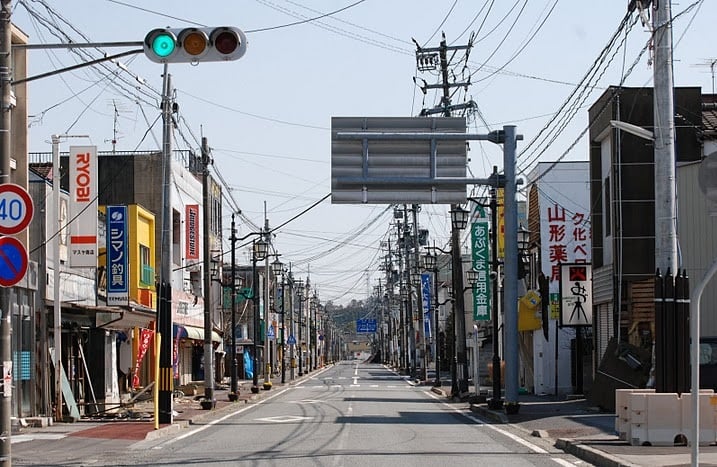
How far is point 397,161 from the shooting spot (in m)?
26.0

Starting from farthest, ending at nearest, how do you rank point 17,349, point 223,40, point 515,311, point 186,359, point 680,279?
point 186,359 < point 515,311 < point 17,349 < point 680,279 < point 223,40

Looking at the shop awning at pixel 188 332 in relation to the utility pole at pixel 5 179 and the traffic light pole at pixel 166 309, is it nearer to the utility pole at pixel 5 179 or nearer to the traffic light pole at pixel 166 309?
the traffic light pole at pixel 166 309

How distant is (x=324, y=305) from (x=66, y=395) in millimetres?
156104

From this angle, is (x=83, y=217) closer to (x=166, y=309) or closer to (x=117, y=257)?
(x=117, y=257)

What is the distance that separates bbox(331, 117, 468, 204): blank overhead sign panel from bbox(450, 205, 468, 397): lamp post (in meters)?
14.0

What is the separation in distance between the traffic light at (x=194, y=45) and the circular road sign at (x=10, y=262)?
2857mm

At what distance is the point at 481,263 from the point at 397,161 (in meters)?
24.0

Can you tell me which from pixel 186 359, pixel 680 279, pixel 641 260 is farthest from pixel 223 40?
pixel 186 359

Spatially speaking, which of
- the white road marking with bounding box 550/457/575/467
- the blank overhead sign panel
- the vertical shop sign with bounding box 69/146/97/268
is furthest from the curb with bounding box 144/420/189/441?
the white road marking with bounding box 550/457/575/467

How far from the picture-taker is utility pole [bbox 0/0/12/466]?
45.8 ft

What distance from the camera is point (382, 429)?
86.0ft

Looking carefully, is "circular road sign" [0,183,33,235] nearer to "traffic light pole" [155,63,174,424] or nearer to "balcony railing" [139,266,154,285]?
"traffic light pole" [155,63,174,424]

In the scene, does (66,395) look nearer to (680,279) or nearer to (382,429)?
(382,429)

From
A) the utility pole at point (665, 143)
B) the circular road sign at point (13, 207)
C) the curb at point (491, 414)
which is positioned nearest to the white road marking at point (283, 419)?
the curb at point (491, 414)
